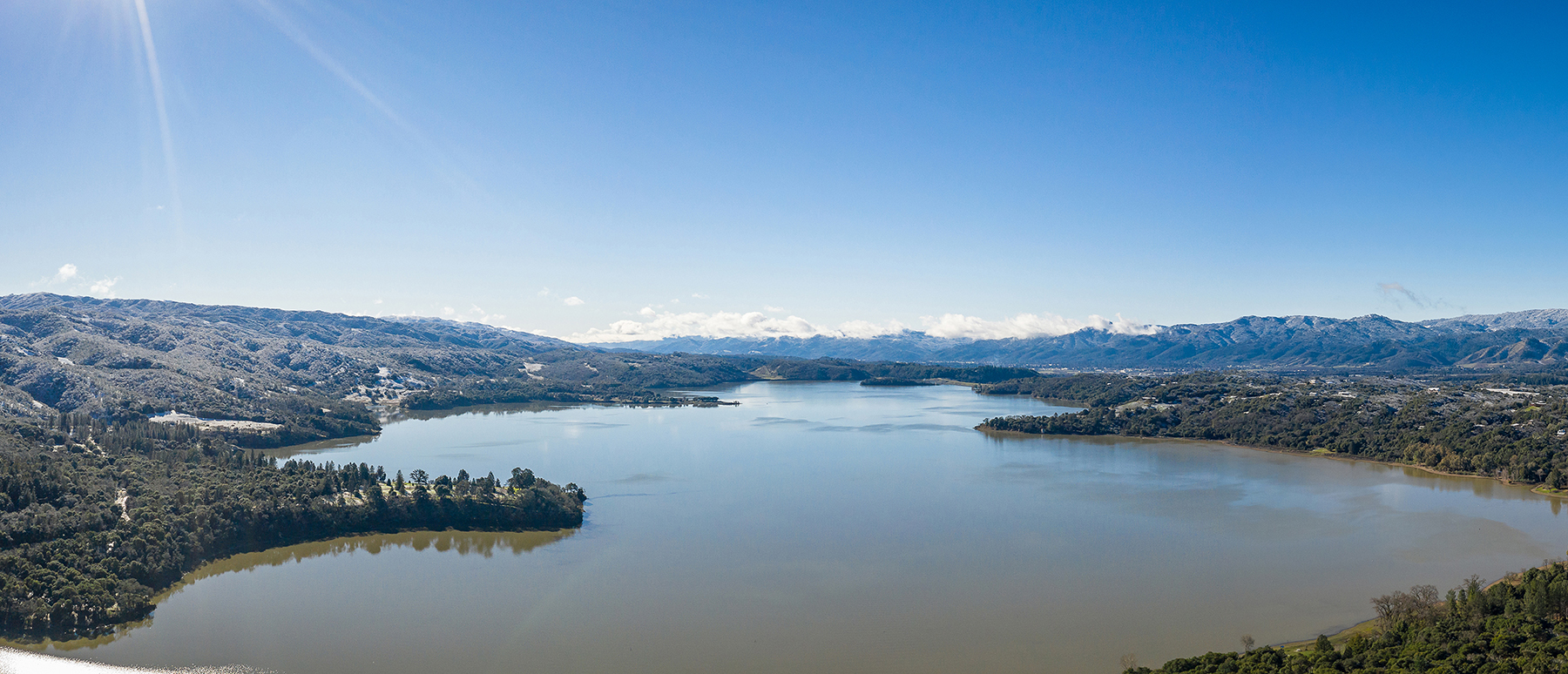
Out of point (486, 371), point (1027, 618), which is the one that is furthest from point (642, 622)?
point (486, 371)

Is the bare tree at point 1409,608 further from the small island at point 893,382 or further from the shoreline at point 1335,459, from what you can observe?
the small island at point 893,382

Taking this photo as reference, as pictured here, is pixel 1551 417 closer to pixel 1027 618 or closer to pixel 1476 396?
pixel 1476 396

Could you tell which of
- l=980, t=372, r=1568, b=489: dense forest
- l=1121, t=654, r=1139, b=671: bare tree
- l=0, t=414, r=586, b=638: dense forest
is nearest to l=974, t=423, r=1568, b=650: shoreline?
l=980, t=372, r=1568, b=489: dense forest

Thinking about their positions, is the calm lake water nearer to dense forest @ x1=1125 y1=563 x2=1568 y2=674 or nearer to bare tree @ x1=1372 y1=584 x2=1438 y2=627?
bare tree @ x1=1372 y1=584 x2=1438 y2=627

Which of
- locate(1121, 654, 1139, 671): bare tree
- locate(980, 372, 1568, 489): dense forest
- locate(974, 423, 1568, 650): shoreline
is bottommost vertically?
locate(1121, 654, 1139, 671): bare tree

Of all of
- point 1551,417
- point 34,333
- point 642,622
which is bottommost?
point 642,622

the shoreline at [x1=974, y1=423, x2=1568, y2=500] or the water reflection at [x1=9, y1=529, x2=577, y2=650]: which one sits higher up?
the shoreline at [x1=974, y1=423, x2=1568, y2=500]

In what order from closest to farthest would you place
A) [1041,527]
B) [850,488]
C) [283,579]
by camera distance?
[283,579], [1041,527], [850,488]
